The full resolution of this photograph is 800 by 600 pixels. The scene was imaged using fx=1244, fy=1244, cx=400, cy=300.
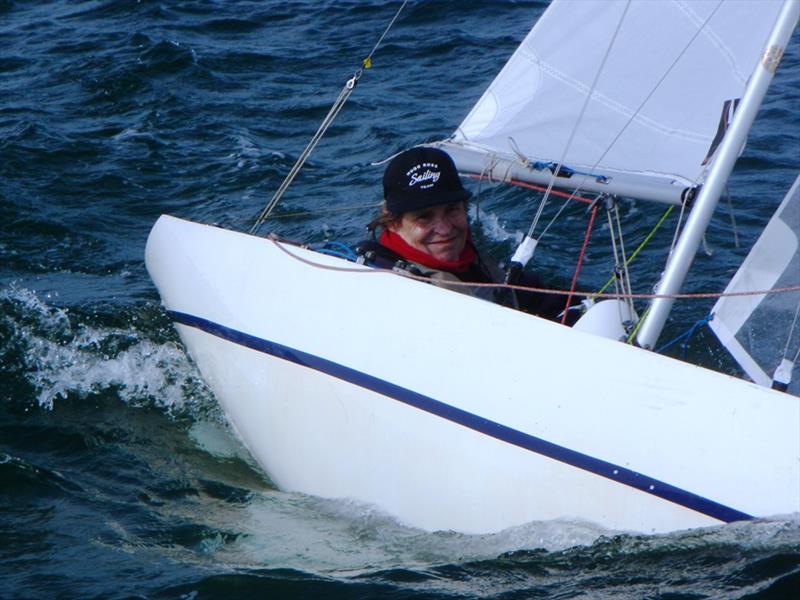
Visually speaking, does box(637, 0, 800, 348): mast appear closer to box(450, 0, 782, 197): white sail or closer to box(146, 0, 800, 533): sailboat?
box(146, 0, 800, 533): sailboat

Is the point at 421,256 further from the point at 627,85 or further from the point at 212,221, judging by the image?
the point at 212,221

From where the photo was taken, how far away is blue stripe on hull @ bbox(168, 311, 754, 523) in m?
3.17

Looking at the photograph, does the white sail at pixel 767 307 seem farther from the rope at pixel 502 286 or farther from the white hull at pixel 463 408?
the white hull at pixel 463 408

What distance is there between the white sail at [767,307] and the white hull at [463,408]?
382 millimetres

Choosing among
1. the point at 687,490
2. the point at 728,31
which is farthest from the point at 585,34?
the point at 687,490

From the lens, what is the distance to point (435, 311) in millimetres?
3584

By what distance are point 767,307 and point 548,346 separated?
670 mm

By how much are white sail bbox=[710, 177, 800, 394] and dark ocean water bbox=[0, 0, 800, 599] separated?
58cm

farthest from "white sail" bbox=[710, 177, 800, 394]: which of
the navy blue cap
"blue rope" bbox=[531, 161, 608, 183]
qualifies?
the navy blue cap

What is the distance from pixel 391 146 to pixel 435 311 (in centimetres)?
421

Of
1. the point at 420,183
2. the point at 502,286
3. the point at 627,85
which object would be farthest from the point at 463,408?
the point at 627,85

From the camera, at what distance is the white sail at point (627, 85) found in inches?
168

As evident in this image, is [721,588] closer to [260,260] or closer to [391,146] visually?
[260,260]

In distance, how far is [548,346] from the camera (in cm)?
339
